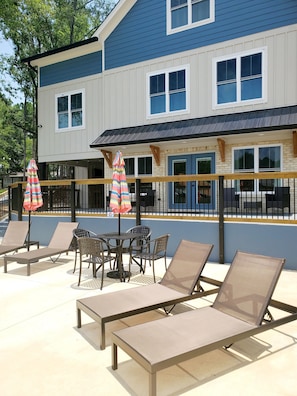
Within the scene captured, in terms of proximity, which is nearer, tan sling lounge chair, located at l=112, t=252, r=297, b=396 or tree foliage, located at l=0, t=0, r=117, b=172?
tan sling lounge chair, located at l=112, t=252, r=297, b=396

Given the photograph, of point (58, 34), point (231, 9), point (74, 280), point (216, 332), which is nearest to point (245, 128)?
point (231, 9)

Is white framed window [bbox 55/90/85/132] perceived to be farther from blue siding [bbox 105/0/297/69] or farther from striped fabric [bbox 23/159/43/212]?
striped fabric [bbox 23/159/43/212]

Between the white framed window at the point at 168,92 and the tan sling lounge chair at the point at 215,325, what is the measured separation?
9.63 meters

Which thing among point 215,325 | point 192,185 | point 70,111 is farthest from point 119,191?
point 70,111

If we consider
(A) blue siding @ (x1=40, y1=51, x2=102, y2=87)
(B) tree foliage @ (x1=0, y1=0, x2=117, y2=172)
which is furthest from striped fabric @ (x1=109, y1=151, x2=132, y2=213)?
(B) tree foliage @ (x1=0, y1=0, x2=117, y2=172)

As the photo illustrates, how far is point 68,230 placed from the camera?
339 inches

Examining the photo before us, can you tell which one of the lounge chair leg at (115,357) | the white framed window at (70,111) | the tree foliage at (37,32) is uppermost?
the tree foliage at (37,32)

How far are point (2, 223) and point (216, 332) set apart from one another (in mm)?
14966

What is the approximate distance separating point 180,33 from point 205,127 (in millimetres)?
4108

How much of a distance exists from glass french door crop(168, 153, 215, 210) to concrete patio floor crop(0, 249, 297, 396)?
24.5 ft

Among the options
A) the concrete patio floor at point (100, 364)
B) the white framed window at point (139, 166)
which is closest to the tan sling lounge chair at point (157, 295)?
the concrete patio floor at point (100, 364)

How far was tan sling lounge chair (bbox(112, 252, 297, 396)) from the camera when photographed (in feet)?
9.44

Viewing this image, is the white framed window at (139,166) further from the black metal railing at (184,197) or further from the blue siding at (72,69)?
the blue siding at (72,69)

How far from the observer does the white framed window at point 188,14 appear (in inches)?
480
